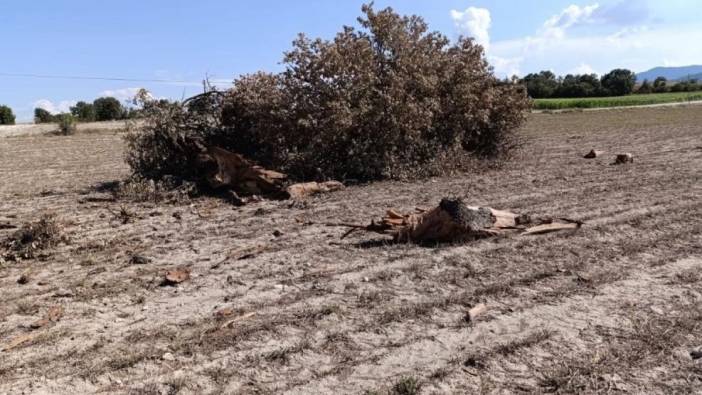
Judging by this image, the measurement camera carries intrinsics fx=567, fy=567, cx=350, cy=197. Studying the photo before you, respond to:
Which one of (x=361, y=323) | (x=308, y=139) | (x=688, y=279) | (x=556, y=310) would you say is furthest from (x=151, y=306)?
(x=308, y=139)

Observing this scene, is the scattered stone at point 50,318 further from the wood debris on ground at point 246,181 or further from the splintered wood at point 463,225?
the wood debris on ground at point 246,181

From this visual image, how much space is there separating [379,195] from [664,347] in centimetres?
630

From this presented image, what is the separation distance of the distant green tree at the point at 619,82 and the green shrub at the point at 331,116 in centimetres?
8893

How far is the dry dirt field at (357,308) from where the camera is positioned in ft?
10.7

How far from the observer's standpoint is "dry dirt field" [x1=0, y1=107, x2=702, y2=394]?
3.26 meters

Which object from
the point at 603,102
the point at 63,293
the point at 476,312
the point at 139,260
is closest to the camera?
the point at 476,312

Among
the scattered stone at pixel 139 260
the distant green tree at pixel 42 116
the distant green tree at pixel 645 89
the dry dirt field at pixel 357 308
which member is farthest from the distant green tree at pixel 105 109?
the distant green tree at pixel 645 89

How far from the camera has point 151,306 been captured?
4535mm

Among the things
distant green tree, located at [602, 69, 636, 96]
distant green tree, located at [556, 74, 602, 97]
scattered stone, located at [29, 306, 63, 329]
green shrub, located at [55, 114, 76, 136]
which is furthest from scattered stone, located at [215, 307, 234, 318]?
distant green tree, located at [602, 69, 636, 96]

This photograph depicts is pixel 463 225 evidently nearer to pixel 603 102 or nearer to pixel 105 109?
pixel 105 109

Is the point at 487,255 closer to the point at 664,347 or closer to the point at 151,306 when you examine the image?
the point at 664,347

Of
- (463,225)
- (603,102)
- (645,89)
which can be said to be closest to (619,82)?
(645,89)

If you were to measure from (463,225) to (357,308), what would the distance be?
2101mm

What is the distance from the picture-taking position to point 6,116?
56.6m
